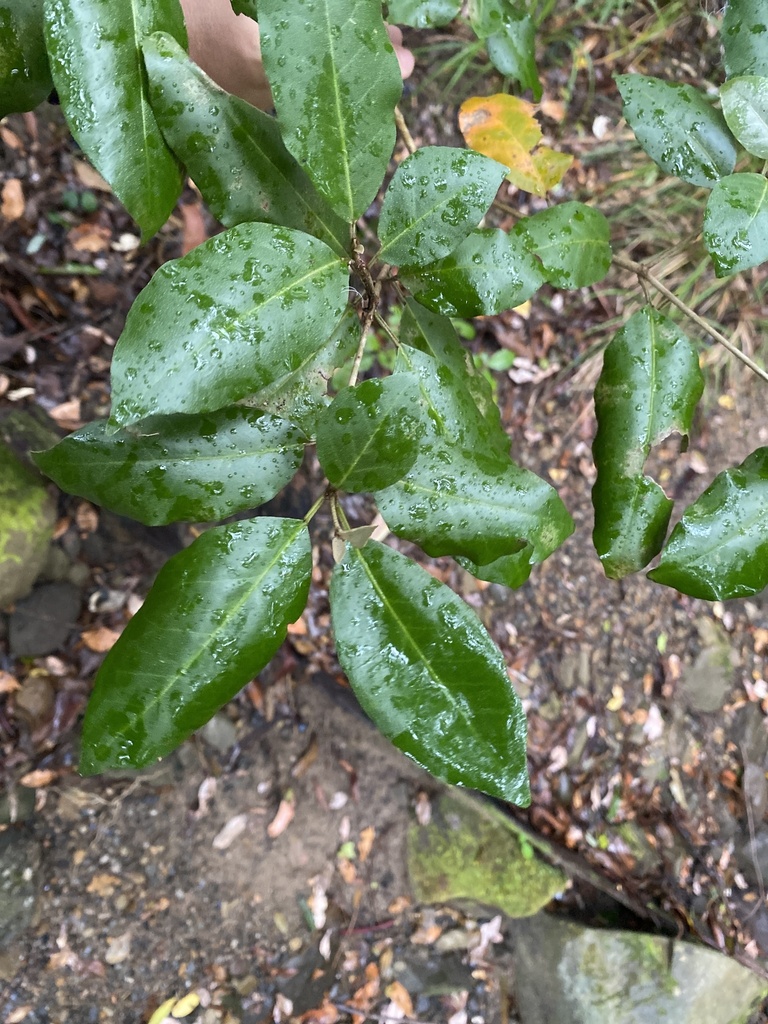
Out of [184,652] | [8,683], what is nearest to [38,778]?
[8,683]

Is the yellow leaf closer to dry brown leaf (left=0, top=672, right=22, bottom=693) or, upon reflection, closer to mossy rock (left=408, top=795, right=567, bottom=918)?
dry brown leaf (left=0, top=672, right=22, bottom=693)

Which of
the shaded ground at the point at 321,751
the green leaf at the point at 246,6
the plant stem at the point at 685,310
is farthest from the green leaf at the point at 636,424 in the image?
the shaded ground at the point at 321,751

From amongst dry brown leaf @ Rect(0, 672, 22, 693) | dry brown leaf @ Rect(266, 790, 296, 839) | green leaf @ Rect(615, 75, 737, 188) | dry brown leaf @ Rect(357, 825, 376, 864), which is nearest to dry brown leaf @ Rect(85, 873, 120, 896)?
dry brown leaf @ Rect(266, 790, 296, 839)

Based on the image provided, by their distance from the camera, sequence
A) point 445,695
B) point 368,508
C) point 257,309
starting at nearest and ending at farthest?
1. point 257,309
2. point 445,695
3. point 368,508

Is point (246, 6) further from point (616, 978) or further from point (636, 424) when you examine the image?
point (616, 978)

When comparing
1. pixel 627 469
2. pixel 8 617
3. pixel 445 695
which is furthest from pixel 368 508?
pixel 445 695

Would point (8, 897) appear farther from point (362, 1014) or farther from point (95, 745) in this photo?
point (95, 745)
